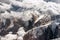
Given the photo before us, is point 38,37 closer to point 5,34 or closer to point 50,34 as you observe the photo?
point 50,34

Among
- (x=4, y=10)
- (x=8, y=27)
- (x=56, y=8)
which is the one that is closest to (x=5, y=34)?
(x=8, y=27)

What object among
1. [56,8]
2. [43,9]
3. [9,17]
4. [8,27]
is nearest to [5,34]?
[8,27]

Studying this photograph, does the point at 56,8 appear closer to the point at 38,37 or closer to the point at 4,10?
the point at 4,10

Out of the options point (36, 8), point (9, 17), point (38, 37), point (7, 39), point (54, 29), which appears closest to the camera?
point (38, 37)

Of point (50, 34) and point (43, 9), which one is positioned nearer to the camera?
point (50, 34)

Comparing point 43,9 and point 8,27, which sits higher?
point 43,9

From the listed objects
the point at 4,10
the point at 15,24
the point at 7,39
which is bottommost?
the point at 7,39

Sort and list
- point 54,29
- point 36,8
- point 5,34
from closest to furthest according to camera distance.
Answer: point 54,29 → point 5,34 → point 36,8
